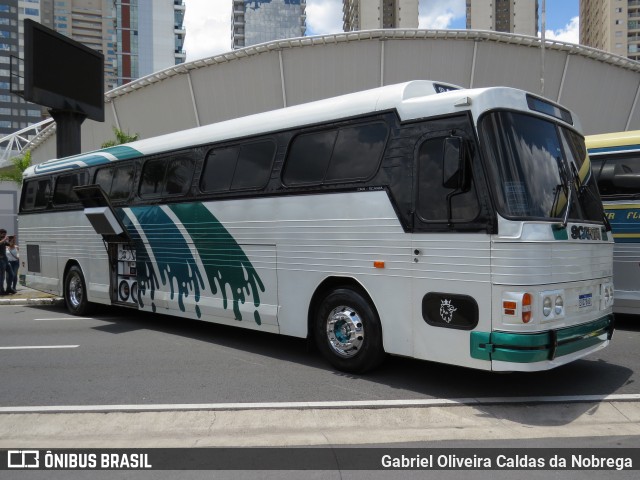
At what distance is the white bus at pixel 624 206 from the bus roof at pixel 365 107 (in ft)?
13.5

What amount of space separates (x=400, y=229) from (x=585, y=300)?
6.85ft

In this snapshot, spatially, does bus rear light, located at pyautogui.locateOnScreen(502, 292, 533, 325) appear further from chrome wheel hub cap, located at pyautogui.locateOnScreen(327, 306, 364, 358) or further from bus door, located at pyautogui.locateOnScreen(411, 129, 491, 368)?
chrome wheel hub cap, located at pyautogui.locateOnScreen(327, 306, 364, 358)

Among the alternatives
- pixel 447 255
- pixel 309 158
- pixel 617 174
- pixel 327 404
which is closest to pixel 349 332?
pixel 327 404

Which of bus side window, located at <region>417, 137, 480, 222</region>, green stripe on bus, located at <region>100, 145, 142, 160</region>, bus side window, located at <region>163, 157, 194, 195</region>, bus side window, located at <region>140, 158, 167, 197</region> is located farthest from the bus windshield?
green stripe on bus, located at <region>100, 145, 142, 160</region>

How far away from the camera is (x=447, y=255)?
5.69m

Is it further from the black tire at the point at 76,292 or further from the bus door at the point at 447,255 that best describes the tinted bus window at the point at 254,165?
the black tire at the point at 76,292

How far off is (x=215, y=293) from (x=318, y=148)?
2950mm

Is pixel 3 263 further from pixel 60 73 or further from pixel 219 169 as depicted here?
pixel 219 169

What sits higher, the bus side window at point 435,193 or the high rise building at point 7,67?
the high rise building at point 7,67

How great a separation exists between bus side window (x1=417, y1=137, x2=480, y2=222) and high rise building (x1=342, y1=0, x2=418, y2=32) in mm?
132471

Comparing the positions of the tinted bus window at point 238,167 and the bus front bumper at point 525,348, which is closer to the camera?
the bus front bumper at point 525,348

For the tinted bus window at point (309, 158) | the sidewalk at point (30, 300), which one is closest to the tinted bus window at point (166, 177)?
the tinted bus window at point (309, 158)

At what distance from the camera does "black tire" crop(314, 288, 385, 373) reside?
641 cm

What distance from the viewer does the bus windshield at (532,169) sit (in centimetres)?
538
